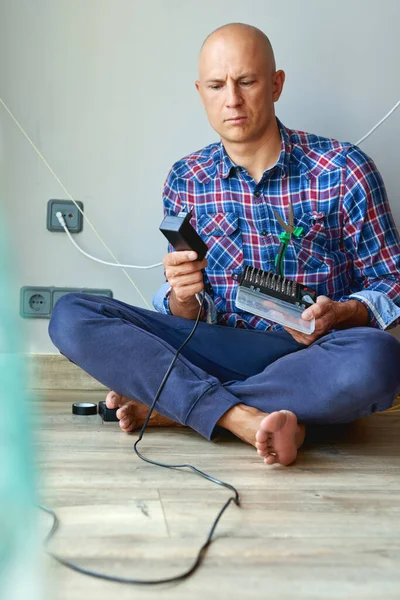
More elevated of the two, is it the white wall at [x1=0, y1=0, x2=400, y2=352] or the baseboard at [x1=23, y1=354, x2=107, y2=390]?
the white wall at [x1=0, y1=0, x2=400, y2=352]

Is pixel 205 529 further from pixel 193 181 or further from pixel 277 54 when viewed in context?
pixel 277 54

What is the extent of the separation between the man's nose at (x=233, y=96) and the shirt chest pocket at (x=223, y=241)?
0.75 feet

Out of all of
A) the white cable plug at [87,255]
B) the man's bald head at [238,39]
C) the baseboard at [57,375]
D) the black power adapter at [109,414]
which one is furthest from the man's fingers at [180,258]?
the baseboard at [57,375]

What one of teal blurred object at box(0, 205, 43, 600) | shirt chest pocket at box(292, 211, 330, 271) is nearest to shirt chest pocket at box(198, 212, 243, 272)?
shirt chest pocket at box(292, 211, 330, 271)

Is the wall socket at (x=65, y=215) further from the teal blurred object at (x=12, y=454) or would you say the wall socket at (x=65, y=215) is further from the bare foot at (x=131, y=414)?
the teal blurred object at (x=12, y=454)

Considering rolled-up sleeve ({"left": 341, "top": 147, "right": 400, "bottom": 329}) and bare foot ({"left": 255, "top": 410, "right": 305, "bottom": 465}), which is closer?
bare foot ({"left": 255, "top": 410, "right": 305, "bottom": 465})

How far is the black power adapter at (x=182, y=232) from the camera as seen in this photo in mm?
1259

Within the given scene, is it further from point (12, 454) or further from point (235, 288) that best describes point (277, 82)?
point (12, 454)

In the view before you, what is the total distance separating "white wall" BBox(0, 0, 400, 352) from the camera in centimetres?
191

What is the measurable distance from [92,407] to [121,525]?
2.59ft

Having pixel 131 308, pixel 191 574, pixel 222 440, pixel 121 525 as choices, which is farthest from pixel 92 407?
pixel 191 574

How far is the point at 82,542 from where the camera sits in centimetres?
84

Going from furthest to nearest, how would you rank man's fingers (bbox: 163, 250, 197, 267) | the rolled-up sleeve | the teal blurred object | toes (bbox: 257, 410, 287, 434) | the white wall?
the white wall
the rolled-up sleeve
man's fingers (bbox: 163, 250, 197, 267)
toes (bbox: 257, 410, 287, 434)
the teal blurred object

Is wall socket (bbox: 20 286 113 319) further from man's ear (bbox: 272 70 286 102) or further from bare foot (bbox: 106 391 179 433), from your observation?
man's ear (bbox: 272 70 286 102)
